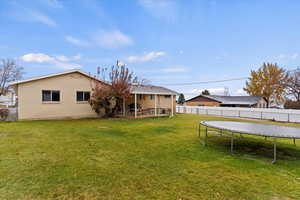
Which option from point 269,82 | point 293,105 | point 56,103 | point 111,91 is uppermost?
point 269,82

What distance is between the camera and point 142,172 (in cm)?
347

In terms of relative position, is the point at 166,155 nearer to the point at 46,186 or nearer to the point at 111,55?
the point at 46,186

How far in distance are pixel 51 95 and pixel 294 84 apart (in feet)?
118

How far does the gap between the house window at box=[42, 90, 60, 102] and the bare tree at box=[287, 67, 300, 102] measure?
35223 millimetres

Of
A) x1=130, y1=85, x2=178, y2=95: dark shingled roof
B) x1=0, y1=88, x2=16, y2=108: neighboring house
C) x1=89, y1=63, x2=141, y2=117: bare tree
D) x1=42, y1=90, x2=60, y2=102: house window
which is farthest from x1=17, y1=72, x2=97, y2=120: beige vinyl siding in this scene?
x1=0, y1=88, x2=16, y2=108: neighboring house

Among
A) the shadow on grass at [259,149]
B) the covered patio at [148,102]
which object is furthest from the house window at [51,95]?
the shadow on grass at [259,149]

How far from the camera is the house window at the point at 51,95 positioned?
38.0 feet

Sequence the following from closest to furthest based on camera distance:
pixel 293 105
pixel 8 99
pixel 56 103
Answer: pixel 56 103, pixel 293 105, pixel 8 99

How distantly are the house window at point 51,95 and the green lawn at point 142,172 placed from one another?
6826mm

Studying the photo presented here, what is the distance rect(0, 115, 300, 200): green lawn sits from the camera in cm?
268

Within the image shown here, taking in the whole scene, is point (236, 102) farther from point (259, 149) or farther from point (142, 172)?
point (142, 172)

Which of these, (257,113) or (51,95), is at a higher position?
(51,95)

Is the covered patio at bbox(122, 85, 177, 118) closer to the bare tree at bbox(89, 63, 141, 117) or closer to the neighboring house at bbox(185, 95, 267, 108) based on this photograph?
the bare tree at bbox(89, 63, 141, 117)

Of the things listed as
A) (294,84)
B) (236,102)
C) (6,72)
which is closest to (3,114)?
(6,72)
